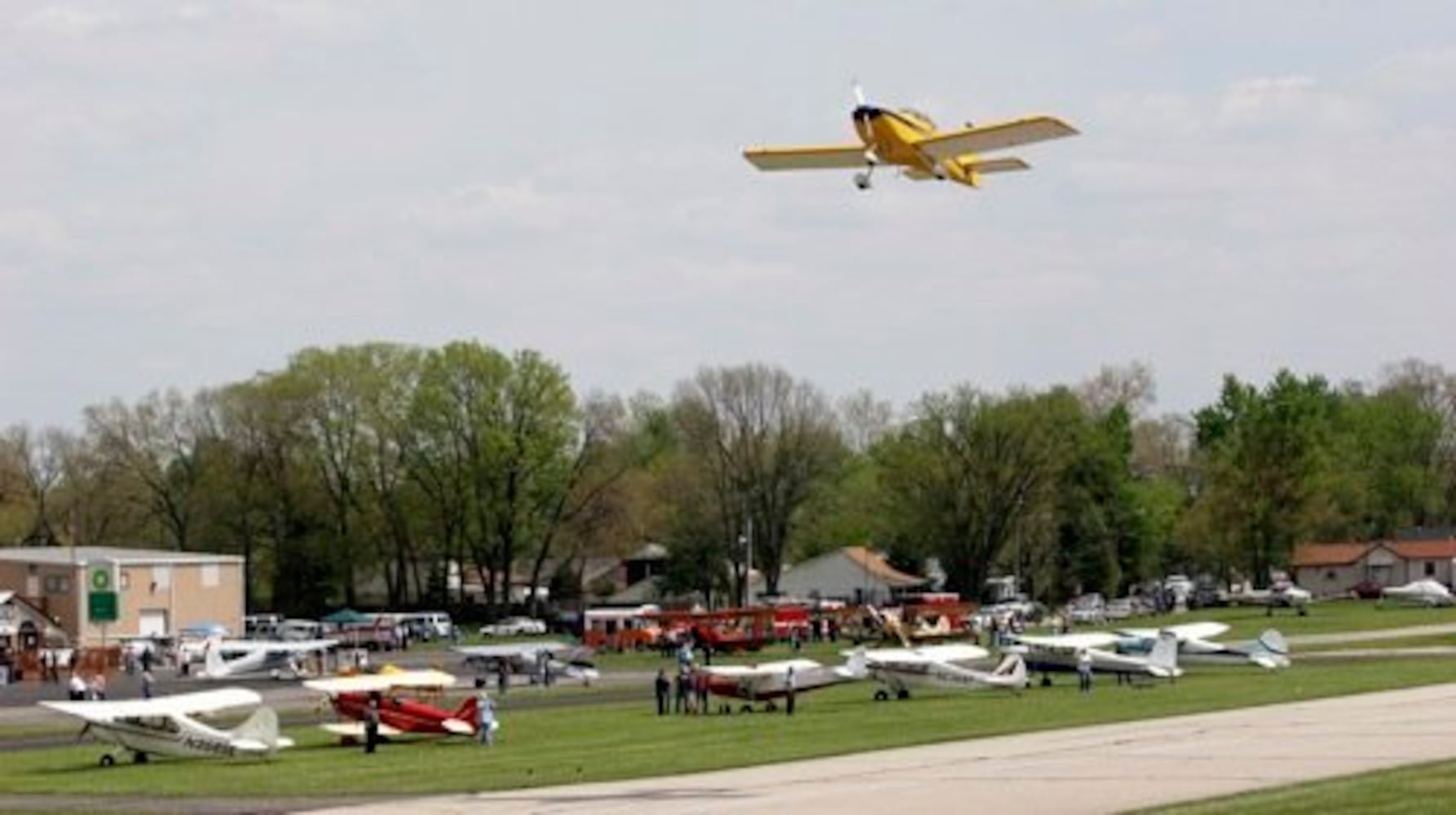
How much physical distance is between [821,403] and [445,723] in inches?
3964

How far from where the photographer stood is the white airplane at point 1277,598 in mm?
113438

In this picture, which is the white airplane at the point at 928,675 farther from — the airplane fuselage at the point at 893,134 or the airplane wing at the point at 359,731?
the airplane fuselage at the point at 893,134

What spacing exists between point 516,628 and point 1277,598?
3806 cm

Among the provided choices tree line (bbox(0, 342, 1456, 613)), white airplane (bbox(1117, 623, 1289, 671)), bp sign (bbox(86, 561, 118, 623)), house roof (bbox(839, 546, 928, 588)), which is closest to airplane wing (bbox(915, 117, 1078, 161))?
white airplane (bbox(1117, 623, 1289, 671))

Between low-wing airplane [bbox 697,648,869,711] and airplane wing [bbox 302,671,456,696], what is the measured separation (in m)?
7.31

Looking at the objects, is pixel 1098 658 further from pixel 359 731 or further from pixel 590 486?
pixel 590 486

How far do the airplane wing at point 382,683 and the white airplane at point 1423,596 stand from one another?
6782 cm

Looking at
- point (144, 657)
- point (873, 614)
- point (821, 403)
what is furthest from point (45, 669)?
point (821, 403)

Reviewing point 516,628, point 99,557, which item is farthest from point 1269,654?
point 99,557

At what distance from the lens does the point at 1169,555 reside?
160000mm

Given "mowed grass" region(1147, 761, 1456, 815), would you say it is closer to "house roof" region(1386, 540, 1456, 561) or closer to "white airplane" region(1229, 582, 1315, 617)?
"white airplane" region(1229, 582, 1315, 617)

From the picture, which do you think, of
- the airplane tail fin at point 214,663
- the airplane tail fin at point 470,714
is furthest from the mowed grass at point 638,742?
the airplane tail fin at point 214,663

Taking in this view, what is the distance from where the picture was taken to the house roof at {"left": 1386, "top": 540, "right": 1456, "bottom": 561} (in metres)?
133

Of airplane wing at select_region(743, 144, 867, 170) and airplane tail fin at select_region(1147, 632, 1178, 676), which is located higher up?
airplane wing at select_region(743, 144, 867, 170)
